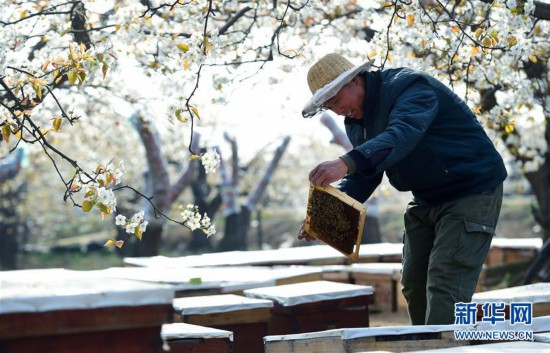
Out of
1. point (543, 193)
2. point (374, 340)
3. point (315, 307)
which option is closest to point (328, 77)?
point (374, 340)

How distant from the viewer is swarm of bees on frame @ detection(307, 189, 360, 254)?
420cm

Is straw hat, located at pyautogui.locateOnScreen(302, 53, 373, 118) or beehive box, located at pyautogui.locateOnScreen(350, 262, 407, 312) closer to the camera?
straw hat, located at pyautogui.locateOnScreen(302, 53, 373, 118)

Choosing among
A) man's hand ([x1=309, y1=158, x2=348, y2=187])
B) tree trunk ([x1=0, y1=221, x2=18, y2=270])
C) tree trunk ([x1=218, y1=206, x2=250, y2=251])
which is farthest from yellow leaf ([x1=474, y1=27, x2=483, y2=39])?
tree trunk ([x1=0, y1=221, x2=18, y2=270])

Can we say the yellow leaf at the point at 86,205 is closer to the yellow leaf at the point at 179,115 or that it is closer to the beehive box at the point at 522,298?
the yellow leaf at the point at 179,115

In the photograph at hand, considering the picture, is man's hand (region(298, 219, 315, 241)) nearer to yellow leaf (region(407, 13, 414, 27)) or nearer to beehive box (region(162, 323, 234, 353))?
beehive box (region(162, 323, 234, 353))

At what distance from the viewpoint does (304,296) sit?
5234 millimetres

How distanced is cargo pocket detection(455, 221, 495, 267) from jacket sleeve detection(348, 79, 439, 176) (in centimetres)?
64

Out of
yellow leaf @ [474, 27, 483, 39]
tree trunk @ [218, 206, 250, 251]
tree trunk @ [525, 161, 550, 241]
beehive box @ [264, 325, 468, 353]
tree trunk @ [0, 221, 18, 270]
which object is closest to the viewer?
beehive box @ [264, 325, 468, 353]

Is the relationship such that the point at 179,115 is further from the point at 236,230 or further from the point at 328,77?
the point at 236,230

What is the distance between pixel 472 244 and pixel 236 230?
792 inches

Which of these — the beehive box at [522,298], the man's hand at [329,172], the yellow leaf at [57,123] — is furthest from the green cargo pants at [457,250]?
the yellow leaf at [57,123]

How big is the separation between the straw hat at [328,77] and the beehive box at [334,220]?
0.44 m

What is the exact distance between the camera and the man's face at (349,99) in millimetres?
4191

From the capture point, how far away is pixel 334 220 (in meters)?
4.33
